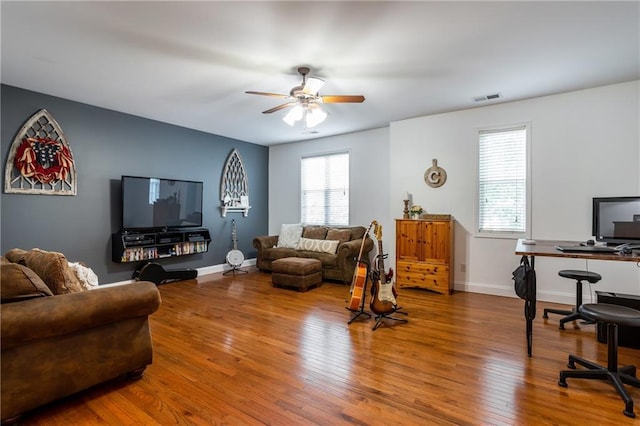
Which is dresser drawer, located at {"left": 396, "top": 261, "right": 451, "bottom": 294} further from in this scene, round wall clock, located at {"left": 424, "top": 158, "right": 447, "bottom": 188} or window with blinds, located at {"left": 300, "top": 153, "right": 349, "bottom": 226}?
window with blinds, located at {"left": 300, "top": 153, "right": 349, "bottom": 226}

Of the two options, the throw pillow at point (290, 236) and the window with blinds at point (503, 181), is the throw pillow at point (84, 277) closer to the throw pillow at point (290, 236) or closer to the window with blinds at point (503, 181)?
the throw pillow at point (290, 236)

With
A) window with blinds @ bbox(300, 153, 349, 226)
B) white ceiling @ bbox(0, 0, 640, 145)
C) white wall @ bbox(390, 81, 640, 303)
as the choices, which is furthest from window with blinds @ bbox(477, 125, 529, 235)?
window with blinds @ bbox(300, 153, 349, 226)

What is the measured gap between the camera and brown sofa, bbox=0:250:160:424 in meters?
1.69

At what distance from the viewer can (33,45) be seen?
2.83 meters

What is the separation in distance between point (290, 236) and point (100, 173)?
3267mm

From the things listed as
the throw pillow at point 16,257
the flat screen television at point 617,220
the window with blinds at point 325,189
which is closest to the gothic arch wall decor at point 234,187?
the window with blinds at point 325,189

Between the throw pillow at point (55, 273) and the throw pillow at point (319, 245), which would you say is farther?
the throw pillow at point (319, 245)

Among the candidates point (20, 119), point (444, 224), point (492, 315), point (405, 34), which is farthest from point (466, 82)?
point (20, 119)

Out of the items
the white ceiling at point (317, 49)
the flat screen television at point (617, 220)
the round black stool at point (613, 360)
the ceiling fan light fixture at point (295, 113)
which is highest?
the white ceiling at point (317, 49)

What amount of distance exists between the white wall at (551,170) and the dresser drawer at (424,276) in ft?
1.36

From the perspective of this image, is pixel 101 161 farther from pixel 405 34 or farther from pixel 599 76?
pixel 599 76

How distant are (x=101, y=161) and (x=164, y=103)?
1295mm

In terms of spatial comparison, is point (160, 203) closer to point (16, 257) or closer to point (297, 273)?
point (297, 273)

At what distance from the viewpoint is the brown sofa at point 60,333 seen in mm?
1693
